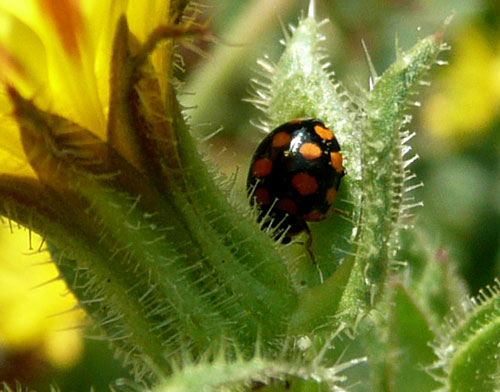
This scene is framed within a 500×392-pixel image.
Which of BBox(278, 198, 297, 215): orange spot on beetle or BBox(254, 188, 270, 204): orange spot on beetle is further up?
BBox(254, 188, 270, 204): orange spot on beetle

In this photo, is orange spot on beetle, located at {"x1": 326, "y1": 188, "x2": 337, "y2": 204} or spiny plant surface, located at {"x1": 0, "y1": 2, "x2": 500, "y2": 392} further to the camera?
orange spot on beetle, located at {"x1": 326, "y1": 188, "x2": 337, "y2": 204}

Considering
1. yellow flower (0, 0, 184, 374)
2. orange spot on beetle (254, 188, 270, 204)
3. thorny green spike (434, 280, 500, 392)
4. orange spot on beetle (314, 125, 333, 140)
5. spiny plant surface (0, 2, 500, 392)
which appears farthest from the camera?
orange spot on beetle (254, 188, 270, 204)

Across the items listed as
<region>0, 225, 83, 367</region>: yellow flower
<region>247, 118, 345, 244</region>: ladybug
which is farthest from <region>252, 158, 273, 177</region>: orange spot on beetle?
<region>0, 225, 83, 367</region>: yellow flower

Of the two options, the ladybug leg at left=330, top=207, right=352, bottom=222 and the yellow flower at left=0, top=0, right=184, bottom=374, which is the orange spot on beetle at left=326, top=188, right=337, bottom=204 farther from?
the yellow flower at left=0, top=0, right=184, bottom=374

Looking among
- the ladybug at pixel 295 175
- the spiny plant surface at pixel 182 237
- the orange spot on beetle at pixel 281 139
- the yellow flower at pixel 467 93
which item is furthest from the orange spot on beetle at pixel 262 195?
the yellow flower at pixel 467 93

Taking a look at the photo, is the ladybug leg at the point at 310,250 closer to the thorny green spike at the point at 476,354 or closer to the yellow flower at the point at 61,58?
the thorny green spike at the point at 476,354

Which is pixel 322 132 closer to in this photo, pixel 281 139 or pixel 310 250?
pixel 281 139

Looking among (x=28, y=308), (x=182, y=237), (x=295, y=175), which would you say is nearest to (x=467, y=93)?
(x=28, y=308)
